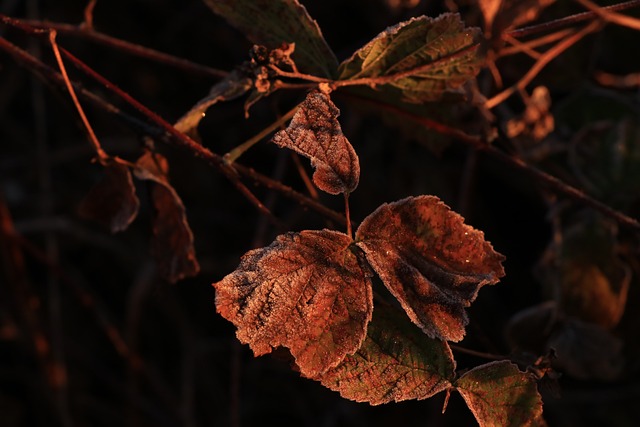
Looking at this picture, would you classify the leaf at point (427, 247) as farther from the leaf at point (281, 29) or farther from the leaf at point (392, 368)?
the leaf at point (281, 29)

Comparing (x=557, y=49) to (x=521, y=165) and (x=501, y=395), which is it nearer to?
(x=521, y=165)

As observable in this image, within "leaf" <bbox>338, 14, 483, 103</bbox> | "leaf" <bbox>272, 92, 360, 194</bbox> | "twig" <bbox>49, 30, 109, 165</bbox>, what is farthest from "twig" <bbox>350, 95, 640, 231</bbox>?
"twig" <bbox>49, 30, 109, 165</bbox>

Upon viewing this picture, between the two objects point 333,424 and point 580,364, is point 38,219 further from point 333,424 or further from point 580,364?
point 580,364

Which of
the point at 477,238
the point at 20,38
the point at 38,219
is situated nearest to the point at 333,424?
the point at 38,219

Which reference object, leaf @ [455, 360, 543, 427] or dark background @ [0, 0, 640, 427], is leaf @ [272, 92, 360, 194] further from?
dark background @ [0, 0, 640, 427]

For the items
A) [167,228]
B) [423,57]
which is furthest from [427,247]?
[167,228]
